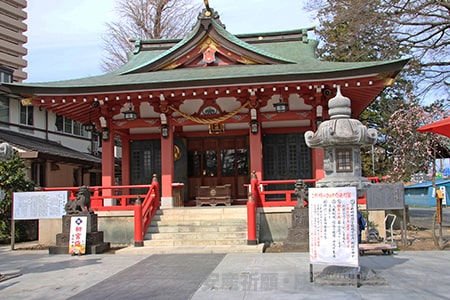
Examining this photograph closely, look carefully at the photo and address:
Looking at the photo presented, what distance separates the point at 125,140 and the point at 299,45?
345 inches

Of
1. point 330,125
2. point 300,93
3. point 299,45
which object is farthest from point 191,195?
point 330,125

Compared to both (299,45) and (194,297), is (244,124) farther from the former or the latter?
(194,297)

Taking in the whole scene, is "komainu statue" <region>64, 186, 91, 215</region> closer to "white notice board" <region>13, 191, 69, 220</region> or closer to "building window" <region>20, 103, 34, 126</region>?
"white notice board" <region>13, 191, 69, 220</region>

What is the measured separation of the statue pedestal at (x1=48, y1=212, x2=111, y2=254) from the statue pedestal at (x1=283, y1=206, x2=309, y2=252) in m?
5.19

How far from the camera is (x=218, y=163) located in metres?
17.1

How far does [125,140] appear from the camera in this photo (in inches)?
677

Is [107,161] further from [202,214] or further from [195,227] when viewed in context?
[195,227]

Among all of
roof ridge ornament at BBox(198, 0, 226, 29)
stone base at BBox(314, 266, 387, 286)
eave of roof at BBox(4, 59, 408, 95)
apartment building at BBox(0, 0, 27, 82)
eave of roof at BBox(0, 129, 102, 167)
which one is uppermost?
apartment building at BBox(0, 0, 27, 82)

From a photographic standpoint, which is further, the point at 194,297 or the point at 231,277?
the point at 231,277

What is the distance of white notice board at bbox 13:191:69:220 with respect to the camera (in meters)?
12.5

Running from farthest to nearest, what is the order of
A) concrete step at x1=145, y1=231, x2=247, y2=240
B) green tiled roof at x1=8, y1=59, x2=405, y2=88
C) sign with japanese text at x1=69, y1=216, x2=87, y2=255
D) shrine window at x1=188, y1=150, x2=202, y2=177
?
1. shrine window at x1=188, y1=150, x2=202, y2=177
2. green tiled roof at x1=8, y1=59, x2=405, y2=88
3. concrete step at x1=145, y1=231, x2=247, y2=240
4. sign with japanese text at x1=69, y1=216, x2=87, y2=255

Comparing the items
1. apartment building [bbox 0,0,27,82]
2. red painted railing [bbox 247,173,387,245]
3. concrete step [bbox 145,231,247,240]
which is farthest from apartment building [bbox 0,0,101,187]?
apartment building [bbox 0,0,27,82]

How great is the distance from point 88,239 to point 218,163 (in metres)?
6.82

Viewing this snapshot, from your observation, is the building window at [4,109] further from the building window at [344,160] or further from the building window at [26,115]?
the building window at [344,160]
